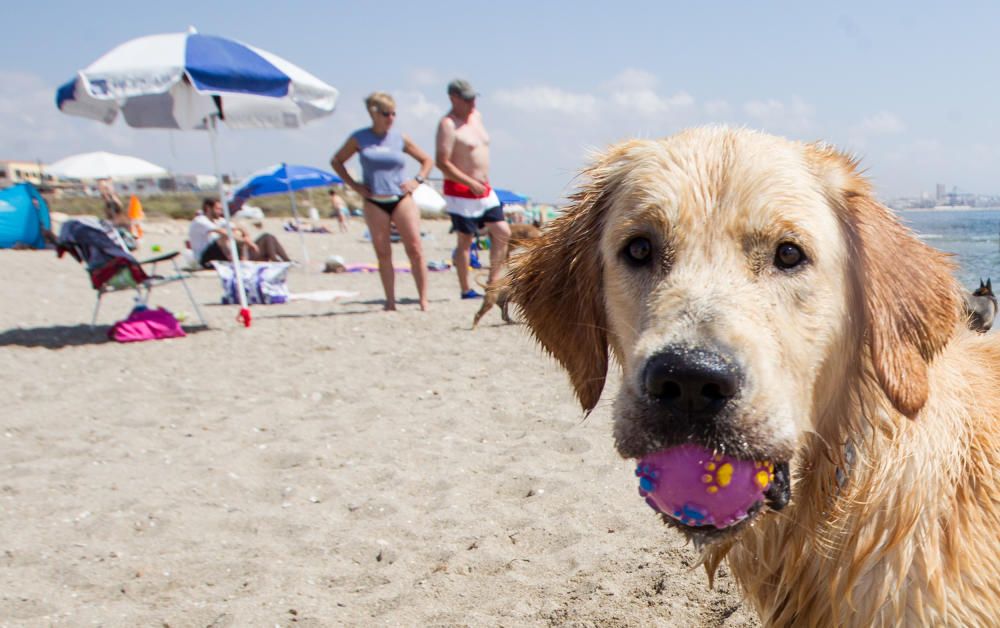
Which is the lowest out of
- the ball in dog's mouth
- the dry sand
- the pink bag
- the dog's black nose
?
the pink bag

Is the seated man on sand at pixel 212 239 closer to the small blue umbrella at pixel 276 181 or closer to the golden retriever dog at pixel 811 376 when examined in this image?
the small blue umbrella at pixel 276 181

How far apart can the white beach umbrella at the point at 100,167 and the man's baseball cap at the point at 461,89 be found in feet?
56.2

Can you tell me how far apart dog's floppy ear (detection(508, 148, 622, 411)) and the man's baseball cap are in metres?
6.36

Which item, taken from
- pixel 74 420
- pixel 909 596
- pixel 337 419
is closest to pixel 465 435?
pixel 337 419

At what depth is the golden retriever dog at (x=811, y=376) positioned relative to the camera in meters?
1.85

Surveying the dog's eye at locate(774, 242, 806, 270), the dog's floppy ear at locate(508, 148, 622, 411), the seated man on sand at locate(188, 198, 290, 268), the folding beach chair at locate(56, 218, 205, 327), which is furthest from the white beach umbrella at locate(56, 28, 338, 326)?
the dog's eye at locate(774, 242, 806, 270)

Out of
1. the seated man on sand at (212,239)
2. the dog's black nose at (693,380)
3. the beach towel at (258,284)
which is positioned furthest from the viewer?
the seated man on sand at (212,239)

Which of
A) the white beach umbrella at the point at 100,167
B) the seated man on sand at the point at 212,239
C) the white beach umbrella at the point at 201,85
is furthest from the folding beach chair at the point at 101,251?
the white beach umbrella at the point at 100,167

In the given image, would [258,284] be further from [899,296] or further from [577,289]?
[899,296]

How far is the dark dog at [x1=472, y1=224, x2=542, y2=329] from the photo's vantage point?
10.3ft

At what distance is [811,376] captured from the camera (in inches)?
80.4

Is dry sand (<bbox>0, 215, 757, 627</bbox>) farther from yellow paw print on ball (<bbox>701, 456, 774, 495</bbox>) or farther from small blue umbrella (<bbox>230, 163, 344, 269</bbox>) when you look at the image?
small blue umbrella (<bbox>230, 163, 344, 269</bbox>)

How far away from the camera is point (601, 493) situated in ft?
13.0

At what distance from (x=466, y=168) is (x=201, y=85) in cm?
310
